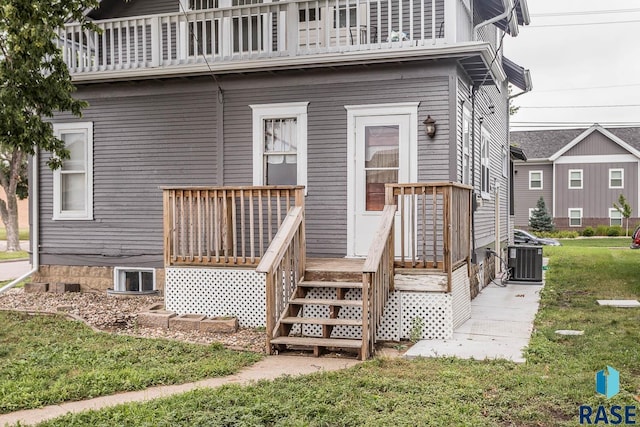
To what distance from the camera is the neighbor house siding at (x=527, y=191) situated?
38.6 metres

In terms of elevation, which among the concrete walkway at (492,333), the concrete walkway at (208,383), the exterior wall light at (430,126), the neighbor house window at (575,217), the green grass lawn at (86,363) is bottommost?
the concrete walkway at (208,383)

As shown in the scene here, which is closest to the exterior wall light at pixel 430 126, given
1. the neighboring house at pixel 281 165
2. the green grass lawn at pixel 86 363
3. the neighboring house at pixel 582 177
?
the neighboring house at pixel 281 165

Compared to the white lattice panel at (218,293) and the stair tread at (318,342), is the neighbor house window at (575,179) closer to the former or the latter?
the white lattice panel at (218,293)

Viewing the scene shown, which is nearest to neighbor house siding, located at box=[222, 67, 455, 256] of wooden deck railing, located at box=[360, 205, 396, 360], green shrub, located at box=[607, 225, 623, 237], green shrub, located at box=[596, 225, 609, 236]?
wooden deck railing, located at box=[360, 205, 396, 360]

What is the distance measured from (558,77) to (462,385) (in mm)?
47313

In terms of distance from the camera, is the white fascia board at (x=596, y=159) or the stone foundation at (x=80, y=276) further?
the white fascia board at (x=596, y=159)

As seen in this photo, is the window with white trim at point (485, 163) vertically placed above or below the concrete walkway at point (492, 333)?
above

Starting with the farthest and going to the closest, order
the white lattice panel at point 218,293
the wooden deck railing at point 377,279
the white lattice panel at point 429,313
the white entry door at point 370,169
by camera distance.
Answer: the white entry door at point 370,169, the white lattice panel at point 218,293, the white lattice panel at point 429,313, the wooden deck railing at point 377,279

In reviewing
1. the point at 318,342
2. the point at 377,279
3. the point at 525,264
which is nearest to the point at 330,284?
the point at 377,279

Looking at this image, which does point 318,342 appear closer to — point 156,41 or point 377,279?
point 377,279

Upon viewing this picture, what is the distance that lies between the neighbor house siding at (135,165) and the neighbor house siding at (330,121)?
53cm

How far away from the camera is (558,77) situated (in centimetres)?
4797

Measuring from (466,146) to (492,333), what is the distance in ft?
12.5

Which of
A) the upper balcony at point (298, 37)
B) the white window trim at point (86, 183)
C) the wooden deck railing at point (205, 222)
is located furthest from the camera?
the white window trim at point (86, 183)
